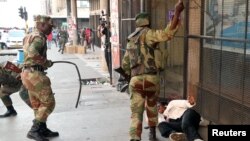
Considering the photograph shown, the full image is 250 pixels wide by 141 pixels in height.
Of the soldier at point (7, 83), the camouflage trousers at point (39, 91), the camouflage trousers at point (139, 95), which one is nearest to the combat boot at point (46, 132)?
the camouflage trousers at point (39, 91)

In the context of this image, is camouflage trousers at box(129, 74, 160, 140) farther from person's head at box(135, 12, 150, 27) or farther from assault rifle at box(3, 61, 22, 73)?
assault rifle at box(3, 61, 22, 73)

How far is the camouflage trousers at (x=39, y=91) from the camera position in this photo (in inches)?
198

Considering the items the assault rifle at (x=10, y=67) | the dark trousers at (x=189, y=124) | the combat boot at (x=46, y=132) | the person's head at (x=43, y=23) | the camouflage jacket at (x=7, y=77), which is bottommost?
the combat boot at (x=46, y=132)

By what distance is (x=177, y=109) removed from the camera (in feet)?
16.5

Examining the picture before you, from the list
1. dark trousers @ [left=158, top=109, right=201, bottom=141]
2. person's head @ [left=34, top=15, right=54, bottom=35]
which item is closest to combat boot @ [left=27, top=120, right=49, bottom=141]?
person's head @ [left=34, top=15, right=54, bottom=35]

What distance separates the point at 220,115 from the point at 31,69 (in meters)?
2.78

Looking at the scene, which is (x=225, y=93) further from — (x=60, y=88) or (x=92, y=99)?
(x=60, y=88)

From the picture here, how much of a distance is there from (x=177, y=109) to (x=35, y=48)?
2160mm

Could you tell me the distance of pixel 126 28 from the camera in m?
8.17

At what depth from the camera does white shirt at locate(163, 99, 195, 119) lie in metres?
4.98

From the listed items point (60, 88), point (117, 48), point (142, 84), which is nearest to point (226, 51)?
point (142, 84)

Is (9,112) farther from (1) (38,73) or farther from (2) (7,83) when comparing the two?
(1) (38,73)

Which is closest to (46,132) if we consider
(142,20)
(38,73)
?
(38,73)
